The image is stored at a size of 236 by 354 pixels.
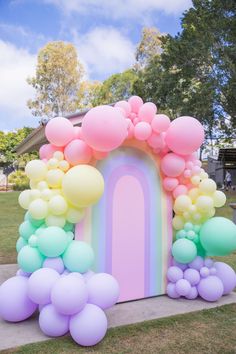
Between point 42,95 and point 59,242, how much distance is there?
31268 mm

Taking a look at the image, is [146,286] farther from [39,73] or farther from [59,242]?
[39,73]

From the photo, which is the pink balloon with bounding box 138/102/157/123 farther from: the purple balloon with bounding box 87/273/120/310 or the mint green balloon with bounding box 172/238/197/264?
the purple balloon with bounding box 87/273/120/310

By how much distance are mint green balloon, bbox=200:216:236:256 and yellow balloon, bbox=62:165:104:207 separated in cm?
148

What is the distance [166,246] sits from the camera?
4938 millimetres

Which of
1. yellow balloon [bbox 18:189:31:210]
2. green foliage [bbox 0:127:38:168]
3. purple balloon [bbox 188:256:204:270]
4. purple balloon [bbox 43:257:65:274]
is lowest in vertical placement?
purple balloon [bbox 188:256:204:270]

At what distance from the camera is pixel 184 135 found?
4.48 m

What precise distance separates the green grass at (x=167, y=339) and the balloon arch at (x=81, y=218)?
145mm

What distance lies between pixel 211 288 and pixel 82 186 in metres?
2.14

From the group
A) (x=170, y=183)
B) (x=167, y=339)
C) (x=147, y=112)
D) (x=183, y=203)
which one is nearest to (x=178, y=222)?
(x=183, y=203)

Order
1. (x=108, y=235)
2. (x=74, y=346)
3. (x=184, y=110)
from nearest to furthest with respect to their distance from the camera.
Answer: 1. (x=74, y=346)
2. (x=108, y=235)
3. (x=184, y=110)

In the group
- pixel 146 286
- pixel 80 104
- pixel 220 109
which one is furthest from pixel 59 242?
pixel 80 104

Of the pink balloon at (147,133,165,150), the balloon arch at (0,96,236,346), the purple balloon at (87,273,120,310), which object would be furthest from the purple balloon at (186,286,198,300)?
the pink balloon at (147,133,165,150)

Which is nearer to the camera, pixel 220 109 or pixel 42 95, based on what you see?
pixel 220 109

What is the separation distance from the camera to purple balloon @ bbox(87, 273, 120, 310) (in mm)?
3646
